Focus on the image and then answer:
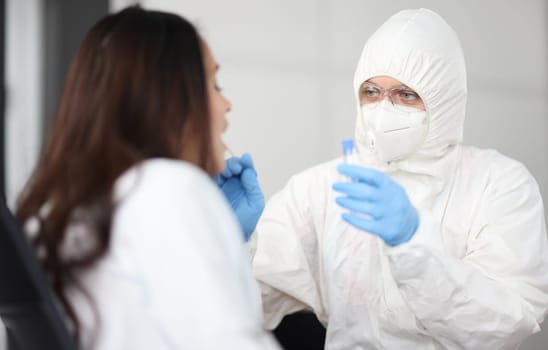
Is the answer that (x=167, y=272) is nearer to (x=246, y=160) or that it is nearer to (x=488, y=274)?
(x=246, y=160)

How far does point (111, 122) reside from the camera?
98cm

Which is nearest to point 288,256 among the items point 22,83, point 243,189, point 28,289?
point 243,189

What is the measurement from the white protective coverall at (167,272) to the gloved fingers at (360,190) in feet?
1.63

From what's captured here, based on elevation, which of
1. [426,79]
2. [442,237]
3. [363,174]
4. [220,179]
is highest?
[426,79]

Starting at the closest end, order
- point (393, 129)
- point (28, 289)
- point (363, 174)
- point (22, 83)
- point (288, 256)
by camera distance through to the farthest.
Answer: point (28, 289) < point (363, 174) < point (393, 129) < point (288, 256) < point (22, 83)

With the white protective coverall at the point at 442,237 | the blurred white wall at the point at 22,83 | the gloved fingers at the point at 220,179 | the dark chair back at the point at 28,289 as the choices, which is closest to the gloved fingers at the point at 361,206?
the white protective coverall at the point at 442,237

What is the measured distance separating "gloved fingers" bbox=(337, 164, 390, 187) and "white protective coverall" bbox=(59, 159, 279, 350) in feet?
1.57

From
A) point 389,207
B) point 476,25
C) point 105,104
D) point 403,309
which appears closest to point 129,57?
point 105,104

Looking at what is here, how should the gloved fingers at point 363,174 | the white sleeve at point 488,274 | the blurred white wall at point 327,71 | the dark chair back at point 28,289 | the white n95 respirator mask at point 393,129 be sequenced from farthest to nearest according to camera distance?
the blurred white wall at point 327,71
the white n95 respirator mask at point 393,129
the white sleeve at point 488,274
the gloved fingers at point 363,174
the dark chair back at point 28,289

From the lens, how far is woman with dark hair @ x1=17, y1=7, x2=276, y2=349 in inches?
33.9

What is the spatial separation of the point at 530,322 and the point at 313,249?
62cm

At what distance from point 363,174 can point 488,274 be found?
1.74ft

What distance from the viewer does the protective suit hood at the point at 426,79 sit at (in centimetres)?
180

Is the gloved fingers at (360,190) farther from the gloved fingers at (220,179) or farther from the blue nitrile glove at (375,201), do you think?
the gloved fingers at (220,179)
